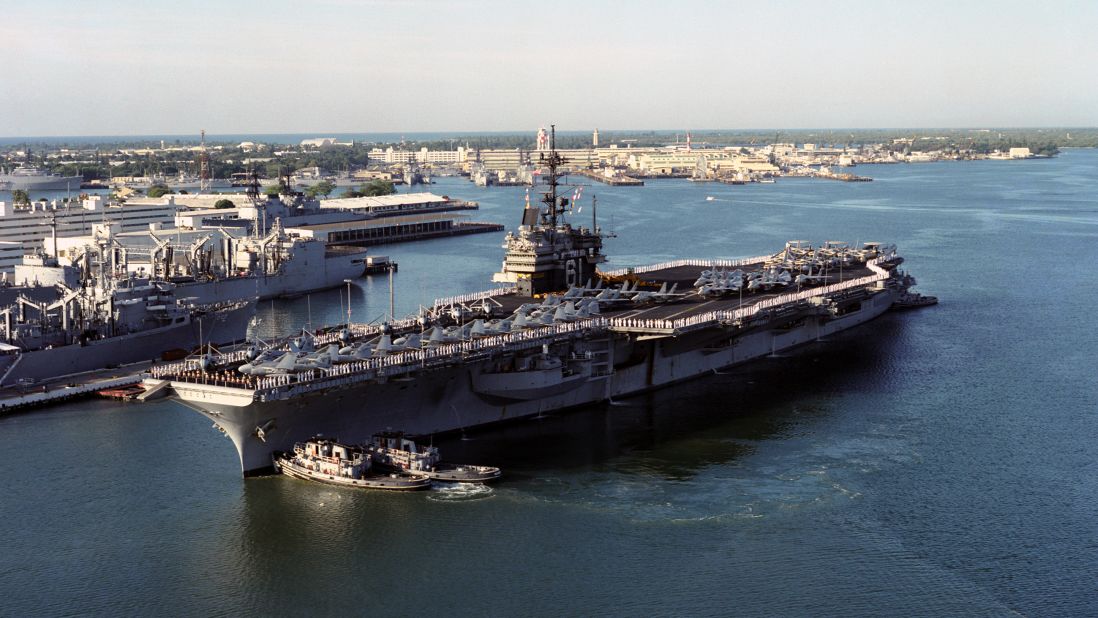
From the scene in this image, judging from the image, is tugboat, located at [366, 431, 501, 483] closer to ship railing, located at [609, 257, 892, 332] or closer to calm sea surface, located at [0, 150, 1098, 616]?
calm sea surface, located at [0, 150, 1098, 616]

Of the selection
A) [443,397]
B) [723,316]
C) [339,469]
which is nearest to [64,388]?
[443,397]

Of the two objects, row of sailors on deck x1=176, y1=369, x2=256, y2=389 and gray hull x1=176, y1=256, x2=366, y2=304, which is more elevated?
row of sailors on deck x1=176, y1=369, x2=256, y2=389

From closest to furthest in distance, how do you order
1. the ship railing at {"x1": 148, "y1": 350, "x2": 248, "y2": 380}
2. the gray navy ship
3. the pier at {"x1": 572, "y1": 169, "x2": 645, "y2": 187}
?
the ship railing at {"x1": 148, "y1": 350, "x2": 248, "y2": 380} → the gray navy ship → the pier at {"x1": 572, "y1": 169, "x2": 645, "y2": 187}

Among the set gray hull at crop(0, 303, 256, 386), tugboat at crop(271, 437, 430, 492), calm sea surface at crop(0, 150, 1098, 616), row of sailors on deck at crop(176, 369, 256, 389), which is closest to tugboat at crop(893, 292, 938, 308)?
calm sea surface at crop(0, 150, 1098, 616)

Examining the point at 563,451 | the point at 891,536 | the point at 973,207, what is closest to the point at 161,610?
the point at 563,451

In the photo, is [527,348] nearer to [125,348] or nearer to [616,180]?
[125,348]

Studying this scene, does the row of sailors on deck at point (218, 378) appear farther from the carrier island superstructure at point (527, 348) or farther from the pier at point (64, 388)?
the pier at point (64, 388)
